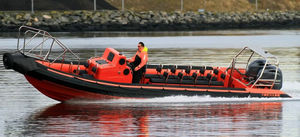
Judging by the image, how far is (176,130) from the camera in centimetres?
1531

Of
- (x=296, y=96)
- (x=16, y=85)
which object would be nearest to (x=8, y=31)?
(x=16, y=85)

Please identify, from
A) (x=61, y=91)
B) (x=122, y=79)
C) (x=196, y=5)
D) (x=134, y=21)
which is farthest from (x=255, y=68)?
(x=196, y=5)

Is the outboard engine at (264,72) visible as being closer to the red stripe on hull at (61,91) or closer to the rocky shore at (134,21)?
the red stripe on hull at (61,91)

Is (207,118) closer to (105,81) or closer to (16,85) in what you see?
(105,81)

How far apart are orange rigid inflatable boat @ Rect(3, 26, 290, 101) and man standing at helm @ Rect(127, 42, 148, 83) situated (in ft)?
0.58

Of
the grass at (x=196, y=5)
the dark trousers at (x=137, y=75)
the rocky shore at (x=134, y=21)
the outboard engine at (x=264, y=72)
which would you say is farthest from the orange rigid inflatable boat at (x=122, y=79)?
the grass at (x=196, y=5)

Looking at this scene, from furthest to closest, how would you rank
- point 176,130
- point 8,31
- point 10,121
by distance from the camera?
point 8,31 → point 10,121 → point 176,130

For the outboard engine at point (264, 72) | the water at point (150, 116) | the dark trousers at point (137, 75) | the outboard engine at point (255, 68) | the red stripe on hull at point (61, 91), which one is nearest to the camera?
the water at point (150, 116)

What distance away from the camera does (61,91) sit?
19.0 meters

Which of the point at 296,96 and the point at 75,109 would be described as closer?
the point at 75,109

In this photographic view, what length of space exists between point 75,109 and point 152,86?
2.22 m

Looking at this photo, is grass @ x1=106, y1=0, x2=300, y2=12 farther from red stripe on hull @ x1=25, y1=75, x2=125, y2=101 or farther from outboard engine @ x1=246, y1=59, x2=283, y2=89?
red stripe on hull @ x1=25, y1=75, x2=125, y2=101

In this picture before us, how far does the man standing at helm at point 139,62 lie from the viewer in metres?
19.3

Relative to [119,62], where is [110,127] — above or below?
below
